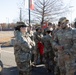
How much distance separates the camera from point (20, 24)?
22.1 ft

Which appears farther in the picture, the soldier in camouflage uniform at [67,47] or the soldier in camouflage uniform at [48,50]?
the soldier in camouflage uniform at [48,50]

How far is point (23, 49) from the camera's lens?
6.71 m

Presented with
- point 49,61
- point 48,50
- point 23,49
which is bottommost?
point 49,61

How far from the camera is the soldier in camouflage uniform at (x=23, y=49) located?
668 cm

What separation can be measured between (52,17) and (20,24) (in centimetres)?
1464

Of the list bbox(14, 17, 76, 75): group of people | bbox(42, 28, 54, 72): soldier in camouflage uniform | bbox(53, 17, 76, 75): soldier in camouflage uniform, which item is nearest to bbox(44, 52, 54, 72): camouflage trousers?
bbox(42, 28, 54, 72): soldier in camouflage uniform

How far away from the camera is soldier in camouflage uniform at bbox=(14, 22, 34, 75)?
668 cm

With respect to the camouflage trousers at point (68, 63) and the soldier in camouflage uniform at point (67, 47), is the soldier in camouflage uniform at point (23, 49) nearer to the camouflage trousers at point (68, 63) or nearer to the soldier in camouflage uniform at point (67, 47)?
the soldier in camouflage uniform at point (67, 47)

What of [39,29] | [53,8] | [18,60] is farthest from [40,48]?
[53,8]

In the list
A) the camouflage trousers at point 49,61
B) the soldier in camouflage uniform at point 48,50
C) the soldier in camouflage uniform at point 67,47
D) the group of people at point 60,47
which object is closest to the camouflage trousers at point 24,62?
the group of people at point 60,47

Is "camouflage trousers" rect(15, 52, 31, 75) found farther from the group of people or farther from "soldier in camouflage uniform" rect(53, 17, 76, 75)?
"soldier in camouflage uniform" rect(53, 17, 76, 75)

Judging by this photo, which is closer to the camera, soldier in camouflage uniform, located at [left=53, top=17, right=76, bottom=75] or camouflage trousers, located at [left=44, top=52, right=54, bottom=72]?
soldier in camouflage uniform, located at [left=53, top=17, right=76, bottom=75]

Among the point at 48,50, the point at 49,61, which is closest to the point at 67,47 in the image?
the point at 48,50

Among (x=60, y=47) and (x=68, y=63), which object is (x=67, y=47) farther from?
(x=68, y=63)
